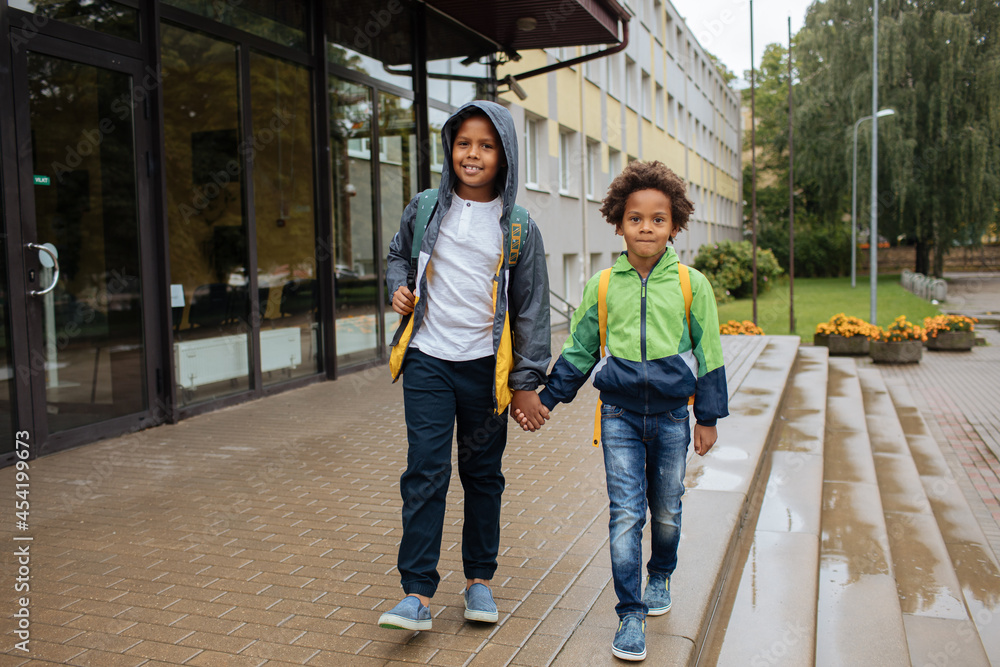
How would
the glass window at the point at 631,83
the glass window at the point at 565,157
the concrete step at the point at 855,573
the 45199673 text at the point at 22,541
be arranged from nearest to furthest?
the 45199673 text at the point at 22,541 → the concrete step at the point at 855,573 → the glass window at the point at 565,157 → the glass window at the point at 631,83

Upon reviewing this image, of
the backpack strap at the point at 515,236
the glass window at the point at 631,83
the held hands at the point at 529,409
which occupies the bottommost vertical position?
the held hands at the point at 529,409

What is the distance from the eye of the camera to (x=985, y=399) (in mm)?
10883

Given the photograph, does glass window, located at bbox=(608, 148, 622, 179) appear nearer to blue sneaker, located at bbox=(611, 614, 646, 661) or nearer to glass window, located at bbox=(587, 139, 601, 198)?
glass window, located at bbox=(587, 139, 601, 198)

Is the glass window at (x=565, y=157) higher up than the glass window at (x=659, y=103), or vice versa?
the glass window at (x=659, y=103)

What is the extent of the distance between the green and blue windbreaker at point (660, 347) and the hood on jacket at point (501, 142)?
0.49 metres

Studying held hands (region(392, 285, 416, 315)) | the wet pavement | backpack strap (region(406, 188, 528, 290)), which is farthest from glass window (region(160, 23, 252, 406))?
held hands (region(392, 285, 416, 315))

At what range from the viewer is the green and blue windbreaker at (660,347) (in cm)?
282

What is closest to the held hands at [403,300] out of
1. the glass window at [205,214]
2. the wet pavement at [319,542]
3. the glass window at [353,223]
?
the wet pavement at [319,542]

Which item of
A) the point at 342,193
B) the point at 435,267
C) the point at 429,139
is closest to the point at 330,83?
the point at 342,193

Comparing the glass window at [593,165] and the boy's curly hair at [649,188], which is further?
the glass window at [593,165]

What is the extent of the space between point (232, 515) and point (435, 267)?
2.24 meters

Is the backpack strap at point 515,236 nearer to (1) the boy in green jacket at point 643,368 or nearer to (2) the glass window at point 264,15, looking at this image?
(1) the boy in green jacket at point 643,368

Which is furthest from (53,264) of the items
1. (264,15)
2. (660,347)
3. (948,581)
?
(948,581)

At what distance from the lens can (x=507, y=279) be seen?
9.75 feet
